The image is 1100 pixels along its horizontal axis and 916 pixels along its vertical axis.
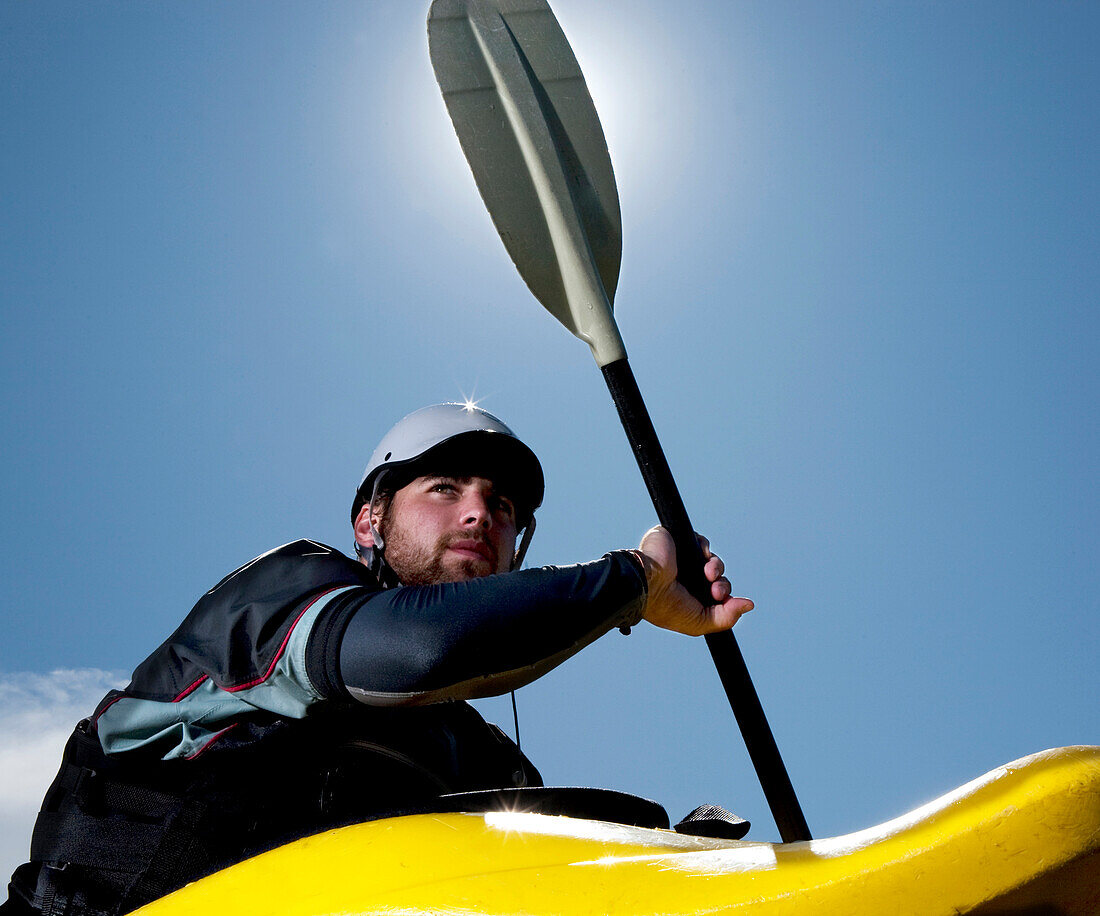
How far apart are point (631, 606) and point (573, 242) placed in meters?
1.13

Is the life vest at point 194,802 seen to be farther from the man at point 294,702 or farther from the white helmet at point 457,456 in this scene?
the white helmet at point 457,456

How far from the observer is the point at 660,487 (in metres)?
A: 2.23

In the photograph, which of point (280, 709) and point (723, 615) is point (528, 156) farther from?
point (280, 709)

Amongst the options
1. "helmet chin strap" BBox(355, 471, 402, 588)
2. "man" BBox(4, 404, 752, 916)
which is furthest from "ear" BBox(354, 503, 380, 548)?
"man" BBox(4, 404, 752, 916)

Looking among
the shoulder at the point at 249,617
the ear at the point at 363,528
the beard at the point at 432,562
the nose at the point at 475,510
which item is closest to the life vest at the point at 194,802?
the shoulder at the point at 249,617

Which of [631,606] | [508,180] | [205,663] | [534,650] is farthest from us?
[508,180]

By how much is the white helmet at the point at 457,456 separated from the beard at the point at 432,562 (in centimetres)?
27

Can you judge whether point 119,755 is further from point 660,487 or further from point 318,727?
point 660,487

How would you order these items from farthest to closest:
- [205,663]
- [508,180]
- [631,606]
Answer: [508,180]
[205,663]
[631,606]

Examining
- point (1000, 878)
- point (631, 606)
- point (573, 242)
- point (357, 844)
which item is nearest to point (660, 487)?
point (631, 606)

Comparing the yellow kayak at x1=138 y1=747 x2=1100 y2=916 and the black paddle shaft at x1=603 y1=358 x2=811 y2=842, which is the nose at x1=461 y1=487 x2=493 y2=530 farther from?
the yellow kayak at x1=138 y1=747 x2=1100 y2=916

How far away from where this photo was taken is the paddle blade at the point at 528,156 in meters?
2.68

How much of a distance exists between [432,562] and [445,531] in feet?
0.34

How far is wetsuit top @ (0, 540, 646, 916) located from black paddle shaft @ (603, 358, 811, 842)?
0.70ft
